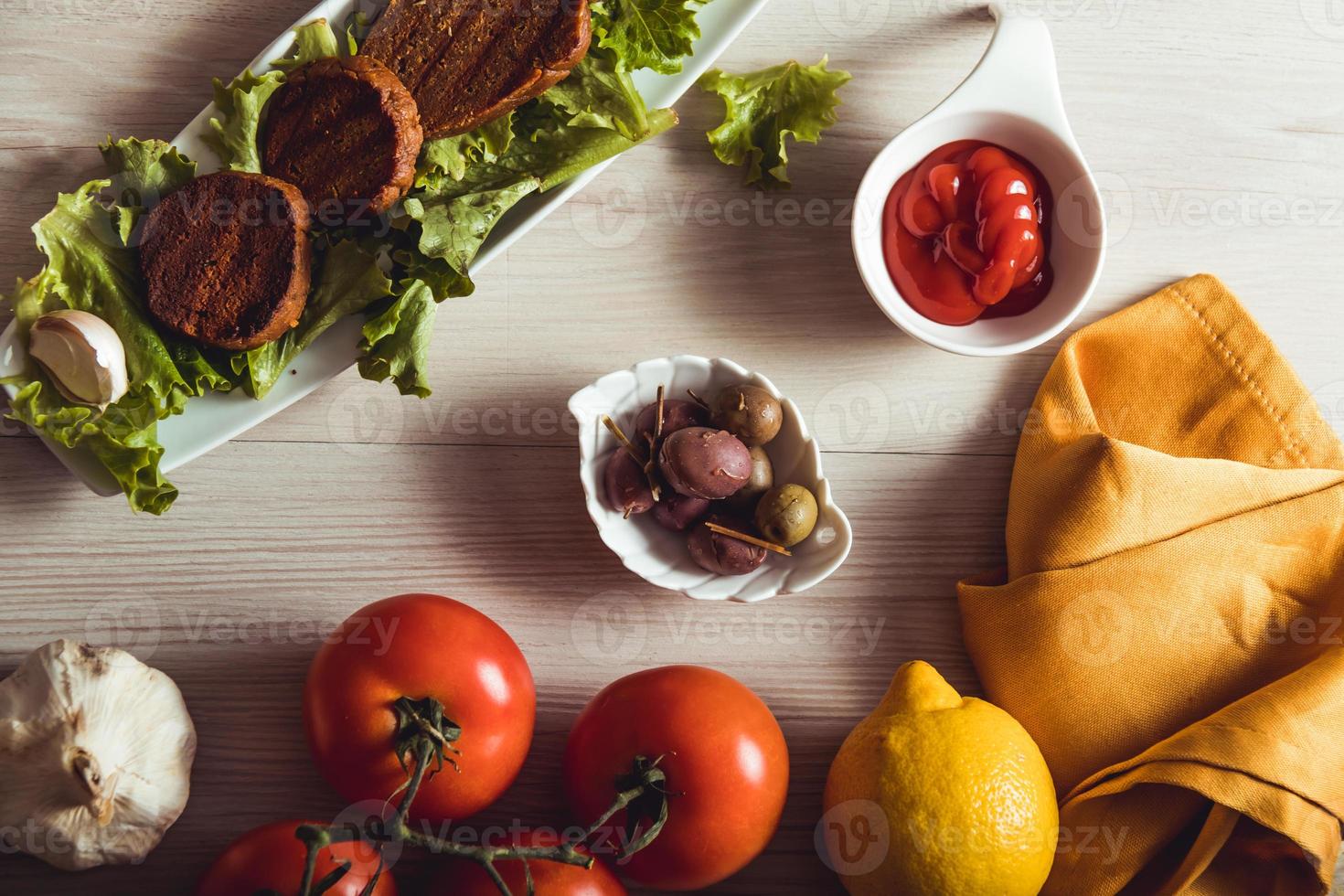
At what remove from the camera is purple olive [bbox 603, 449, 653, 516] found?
115 cm

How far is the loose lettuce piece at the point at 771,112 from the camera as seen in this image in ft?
4.05

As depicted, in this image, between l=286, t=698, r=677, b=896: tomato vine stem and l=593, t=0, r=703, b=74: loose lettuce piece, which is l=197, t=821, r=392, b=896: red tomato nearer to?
l=286, t=698, r=677, b=896: tomato vine stem

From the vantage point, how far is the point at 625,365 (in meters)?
1.28

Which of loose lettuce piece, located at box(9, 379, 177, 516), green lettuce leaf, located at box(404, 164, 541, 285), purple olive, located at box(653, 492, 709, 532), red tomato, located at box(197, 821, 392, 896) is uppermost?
green lettuce leaf, located at box(404, 164, 541, 285)

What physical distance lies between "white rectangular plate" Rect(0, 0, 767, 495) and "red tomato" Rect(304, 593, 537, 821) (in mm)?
258

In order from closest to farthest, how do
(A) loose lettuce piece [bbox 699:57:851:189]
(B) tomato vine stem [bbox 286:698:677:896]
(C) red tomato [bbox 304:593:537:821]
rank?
(B) tomato vine stem [bbox 286:698:677:896] < (C) red tomato [bbox 304:593:537:821] < (A) loose lettuce piece [bbox 699:57:851:189]

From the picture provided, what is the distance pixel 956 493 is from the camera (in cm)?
130

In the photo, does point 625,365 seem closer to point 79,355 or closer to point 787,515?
point 787,515

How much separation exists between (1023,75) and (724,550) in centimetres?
65

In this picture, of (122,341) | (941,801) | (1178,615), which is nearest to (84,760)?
(122,341)

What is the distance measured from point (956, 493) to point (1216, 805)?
45 centimetres

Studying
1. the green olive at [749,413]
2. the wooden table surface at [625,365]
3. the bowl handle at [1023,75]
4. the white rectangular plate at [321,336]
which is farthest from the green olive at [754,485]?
the bowl handle at [1023,75]

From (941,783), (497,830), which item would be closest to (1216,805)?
(941,783)

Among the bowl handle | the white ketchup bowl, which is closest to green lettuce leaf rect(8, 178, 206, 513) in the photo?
the white ketchup bowl
